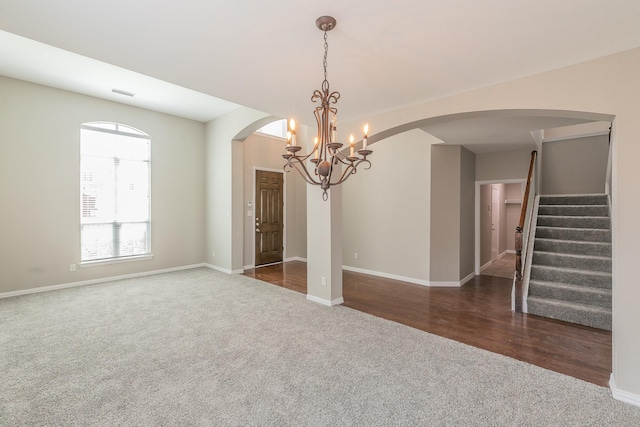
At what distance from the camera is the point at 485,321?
12.1 feet

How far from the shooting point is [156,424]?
193cm

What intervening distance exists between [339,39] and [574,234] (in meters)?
4.73

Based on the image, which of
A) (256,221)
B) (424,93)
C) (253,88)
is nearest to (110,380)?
(253,88)

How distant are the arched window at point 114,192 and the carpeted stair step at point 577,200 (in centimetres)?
774

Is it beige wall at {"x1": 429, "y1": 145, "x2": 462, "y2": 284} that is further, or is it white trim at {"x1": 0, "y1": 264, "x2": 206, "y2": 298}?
beige wall at {"x1": 429, "y1": 145, "x2": 462, "y2": 284}

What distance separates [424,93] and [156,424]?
144 inches

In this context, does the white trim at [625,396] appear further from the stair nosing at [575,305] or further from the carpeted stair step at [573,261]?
the carpeted stair step at [573,261]

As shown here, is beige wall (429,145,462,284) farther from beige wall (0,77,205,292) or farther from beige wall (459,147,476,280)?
beige wall (0,77,205,292)

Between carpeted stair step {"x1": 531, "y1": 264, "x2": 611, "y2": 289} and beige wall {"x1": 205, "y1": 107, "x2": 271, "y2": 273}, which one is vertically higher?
beige wall {"x1": 205, "y1": 107, "x2": 271, "y2": 273}

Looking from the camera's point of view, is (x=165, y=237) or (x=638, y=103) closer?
(x=638, y=103)

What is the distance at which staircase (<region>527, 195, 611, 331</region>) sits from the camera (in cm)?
363

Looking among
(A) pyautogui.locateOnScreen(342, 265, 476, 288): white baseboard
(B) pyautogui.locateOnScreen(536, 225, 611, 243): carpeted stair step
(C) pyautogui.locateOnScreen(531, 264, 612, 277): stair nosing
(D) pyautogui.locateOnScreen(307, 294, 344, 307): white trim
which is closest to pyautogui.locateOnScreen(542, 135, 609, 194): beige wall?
(B) pyautogui.locateOnScreen(536, 225, 611, 243): carpeted stair step

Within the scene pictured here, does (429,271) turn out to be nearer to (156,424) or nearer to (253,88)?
(253,88)

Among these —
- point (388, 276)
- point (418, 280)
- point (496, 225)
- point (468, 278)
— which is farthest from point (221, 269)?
point (496, 225)
